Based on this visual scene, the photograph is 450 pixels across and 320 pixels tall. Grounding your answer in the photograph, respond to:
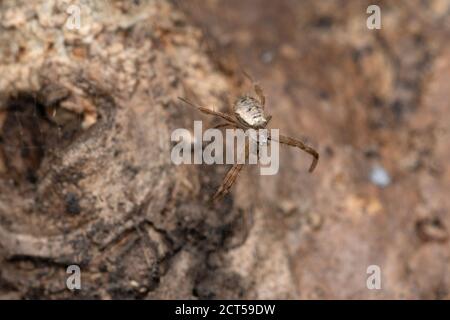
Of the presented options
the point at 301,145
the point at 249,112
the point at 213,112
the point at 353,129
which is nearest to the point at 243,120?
the point at 249,112

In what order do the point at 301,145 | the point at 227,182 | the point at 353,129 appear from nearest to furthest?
the point at 227,182
the point at 301,145
the point at 353,129

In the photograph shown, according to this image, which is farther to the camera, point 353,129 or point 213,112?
point 353,129

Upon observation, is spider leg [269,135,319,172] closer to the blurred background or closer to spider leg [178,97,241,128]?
the blurred background

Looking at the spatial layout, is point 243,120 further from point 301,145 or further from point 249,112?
point 301,145

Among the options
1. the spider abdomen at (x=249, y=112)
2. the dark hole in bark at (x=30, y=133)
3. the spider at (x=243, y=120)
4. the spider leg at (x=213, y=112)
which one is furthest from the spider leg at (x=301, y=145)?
the dark hole in bark at (x=30, y=133)

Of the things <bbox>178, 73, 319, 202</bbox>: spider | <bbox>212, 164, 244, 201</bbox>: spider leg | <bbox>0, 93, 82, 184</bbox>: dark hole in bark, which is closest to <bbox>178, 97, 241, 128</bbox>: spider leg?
<bbox>178, 73, 319, 202</bbox>: spider
